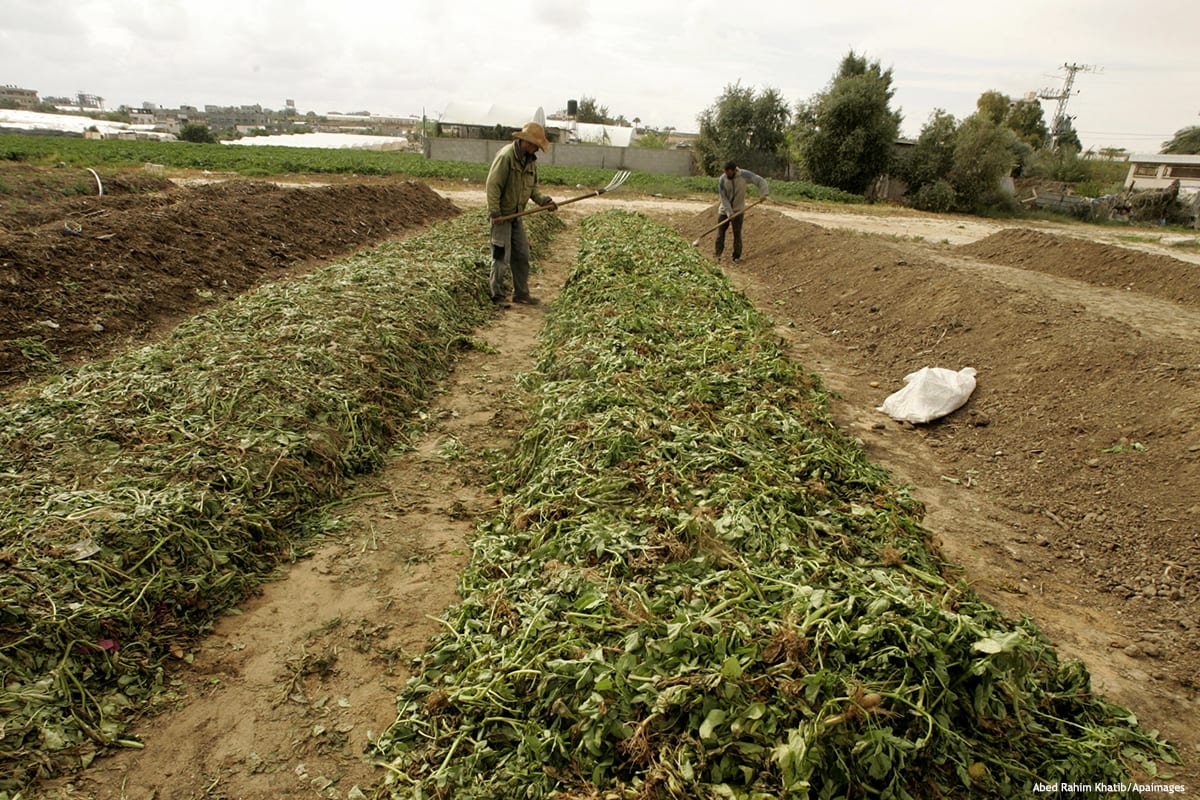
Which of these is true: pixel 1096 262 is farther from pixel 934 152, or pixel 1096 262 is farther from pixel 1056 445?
pixel 934 152

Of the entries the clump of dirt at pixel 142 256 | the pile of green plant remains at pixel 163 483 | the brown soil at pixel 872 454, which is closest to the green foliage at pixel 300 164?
the clump of dirt at pixel 142 256

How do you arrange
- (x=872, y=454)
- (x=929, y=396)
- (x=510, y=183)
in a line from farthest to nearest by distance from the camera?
1. (x=510, y=183)
2. (x=929, y=396)
3. (x=872, y=454)

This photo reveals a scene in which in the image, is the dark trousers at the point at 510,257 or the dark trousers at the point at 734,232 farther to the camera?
the dark trousers at the point at 734,232

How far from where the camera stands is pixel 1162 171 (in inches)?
1441

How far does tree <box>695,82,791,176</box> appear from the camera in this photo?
41.8 m

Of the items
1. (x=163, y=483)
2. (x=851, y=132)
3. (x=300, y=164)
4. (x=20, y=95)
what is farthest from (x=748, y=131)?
(x=20, y=95)

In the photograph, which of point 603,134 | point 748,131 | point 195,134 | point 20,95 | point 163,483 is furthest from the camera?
point 20,95

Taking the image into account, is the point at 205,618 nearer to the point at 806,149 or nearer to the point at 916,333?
the point at 916,333

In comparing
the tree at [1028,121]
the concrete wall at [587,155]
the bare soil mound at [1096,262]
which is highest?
the tree at [1028,121]

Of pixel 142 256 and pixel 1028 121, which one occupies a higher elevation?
pixel 1028 121

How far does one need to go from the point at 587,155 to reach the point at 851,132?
16905 millimetres

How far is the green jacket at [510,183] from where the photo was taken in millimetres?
8227

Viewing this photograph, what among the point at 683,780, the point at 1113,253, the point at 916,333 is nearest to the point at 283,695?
the point at 683,780

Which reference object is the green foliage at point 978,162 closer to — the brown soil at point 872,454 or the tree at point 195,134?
the brown soil at point 872,454
